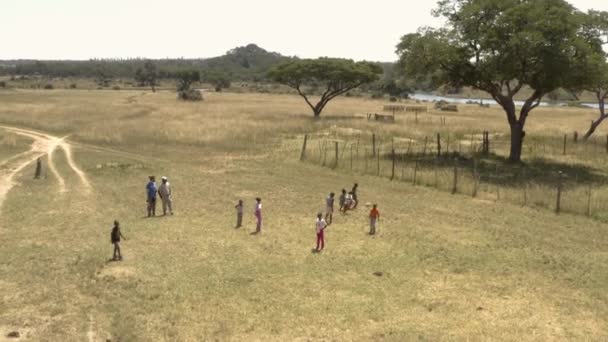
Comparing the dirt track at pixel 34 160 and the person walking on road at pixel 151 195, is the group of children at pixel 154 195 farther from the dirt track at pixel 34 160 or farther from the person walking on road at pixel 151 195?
the dirt track at pixel 34 160

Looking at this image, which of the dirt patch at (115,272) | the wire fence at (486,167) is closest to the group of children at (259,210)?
the dirt patch at (115,272)

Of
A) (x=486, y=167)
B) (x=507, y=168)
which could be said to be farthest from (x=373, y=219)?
(x=507, y=168)

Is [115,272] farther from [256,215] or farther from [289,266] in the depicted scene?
[256,215]

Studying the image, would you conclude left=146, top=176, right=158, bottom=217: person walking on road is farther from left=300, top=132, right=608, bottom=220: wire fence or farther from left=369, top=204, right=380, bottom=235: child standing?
left=300, top=132, right=608, bottom=220: wire fence

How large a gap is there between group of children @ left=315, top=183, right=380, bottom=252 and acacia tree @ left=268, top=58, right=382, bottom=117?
1745 inches

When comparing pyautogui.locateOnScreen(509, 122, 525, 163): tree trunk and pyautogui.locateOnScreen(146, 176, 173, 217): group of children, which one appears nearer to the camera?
pyautogui.locateOnScreen(146, 176, 173, 217): group of children

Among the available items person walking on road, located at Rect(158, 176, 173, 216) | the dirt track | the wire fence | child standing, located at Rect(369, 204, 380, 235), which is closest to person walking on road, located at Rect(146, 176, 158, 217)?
person walking on road, located at Rect(158, 176, 173, 216)

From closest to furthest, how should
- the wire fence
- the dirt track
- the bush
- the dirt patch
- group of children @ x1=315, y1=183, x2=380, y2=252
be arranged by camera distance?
the dirt patch < group of children @ x1=315, y1=183, x2=380, y2=252 < the wire fence < the dirt track < the bush

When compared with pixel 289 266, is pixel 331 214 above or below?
above

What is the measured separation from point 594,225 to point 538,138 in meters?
27.2

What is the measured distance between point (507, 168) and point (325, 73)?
37199 millimetres

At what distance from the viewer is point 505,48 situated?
114 ft

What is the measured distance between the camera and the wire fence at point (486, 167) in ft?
86.5

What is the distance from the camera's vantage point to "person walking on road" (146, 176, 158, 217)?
76.1 ft
